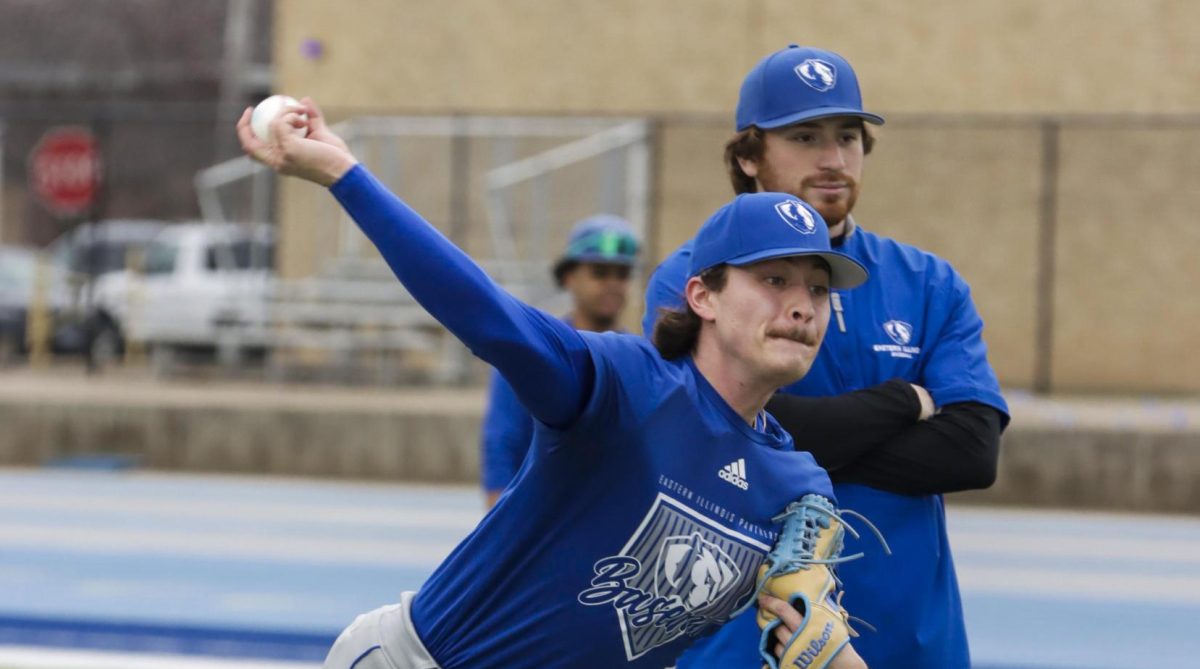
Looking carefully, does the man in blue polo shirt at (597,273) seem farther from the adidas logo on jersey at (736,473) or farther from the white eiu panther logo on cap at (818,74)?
the adidas logo on jersey at (736,473)

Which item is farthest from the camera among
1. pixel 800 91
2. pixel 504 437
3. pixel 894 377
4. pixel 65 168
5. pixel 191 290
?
pixel 191 290

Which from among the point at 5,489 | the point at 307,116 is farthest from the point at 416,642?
the point at 5,489

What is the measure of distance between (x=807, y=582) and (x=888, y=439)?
0.70m

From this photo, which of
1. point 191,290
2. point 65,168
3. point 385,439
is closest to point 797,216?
point 385,439

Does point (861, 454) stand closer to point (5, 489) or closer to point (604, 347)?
point (604, 347)

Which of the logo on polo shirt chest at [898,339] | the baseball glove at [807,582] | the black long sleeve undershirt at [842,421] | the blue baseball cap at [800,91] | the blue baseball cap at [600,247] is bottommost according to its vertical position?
the baseball glove at [807,582]

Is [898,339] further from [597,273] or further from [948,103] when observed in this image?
[948,103]

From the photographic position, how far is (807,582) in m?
3.35

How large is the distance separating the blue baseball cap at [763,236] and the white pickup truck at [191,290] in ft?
54.0

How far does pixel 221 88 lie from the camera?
150ft

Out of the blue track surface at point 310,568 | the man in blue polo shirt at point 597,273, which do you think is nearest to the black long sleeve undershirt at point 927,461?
the man in blue polo shirt at point 597,273

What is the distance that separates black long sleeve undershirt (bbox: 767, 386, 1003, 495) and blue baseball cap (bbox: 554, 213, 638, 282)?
332 centimetres

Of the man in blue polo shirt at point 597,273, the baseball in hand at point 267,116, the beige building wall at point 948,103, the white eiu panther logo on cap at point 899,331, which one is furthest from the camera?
the beige building wall at point 948,103

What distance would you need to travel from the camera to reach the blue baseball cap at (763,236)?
328cm
